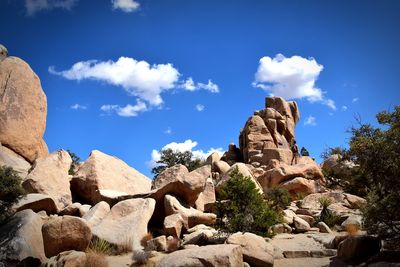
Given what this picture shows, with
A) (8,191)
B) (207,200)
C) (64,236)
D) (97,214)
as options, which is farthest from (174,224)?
(8,191)

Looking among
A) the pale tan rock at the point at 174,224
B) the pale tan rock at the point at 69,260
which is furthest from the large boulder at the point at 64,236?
the pale tan rock at the point at 174,224

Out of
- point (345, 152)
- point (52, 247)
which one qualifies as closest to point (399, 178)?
point (345, 152)

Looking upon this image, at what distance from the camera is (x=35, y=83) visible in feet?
93.4

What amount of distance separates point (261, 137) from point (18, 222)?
43185 mm

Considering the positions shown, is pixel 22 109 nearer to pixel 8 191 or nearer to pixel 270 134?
pixel 8 191

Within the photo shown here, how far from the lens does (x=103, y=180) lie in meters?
22.4

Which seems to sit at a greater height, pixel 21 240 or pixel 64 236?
pixel 64 236

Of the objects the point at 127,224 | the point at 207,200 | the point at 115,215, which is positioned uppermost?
the point at 207,200

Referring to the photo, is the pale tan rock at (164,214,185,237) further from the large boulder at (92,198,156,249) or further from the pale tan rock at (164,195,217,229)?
the large boulder at (92,198,156,249)

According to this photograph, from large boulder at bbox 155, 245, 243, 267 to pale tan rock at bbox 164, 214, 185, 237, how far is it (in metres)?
6.08

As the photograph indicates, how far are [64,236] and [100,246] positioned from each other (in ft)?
4.93

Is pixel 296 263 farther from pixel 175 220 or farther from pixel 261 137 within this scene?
pixel 261 137

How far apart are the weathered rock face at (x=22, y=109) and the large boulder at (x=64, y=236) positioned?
1343 cm

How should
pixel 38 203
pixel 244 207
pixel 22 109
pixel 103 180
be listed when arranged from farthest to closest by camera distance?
1. pixel 22 109
2. pixel 103 180
3. pixel 38 203
4. pixel 244 207
